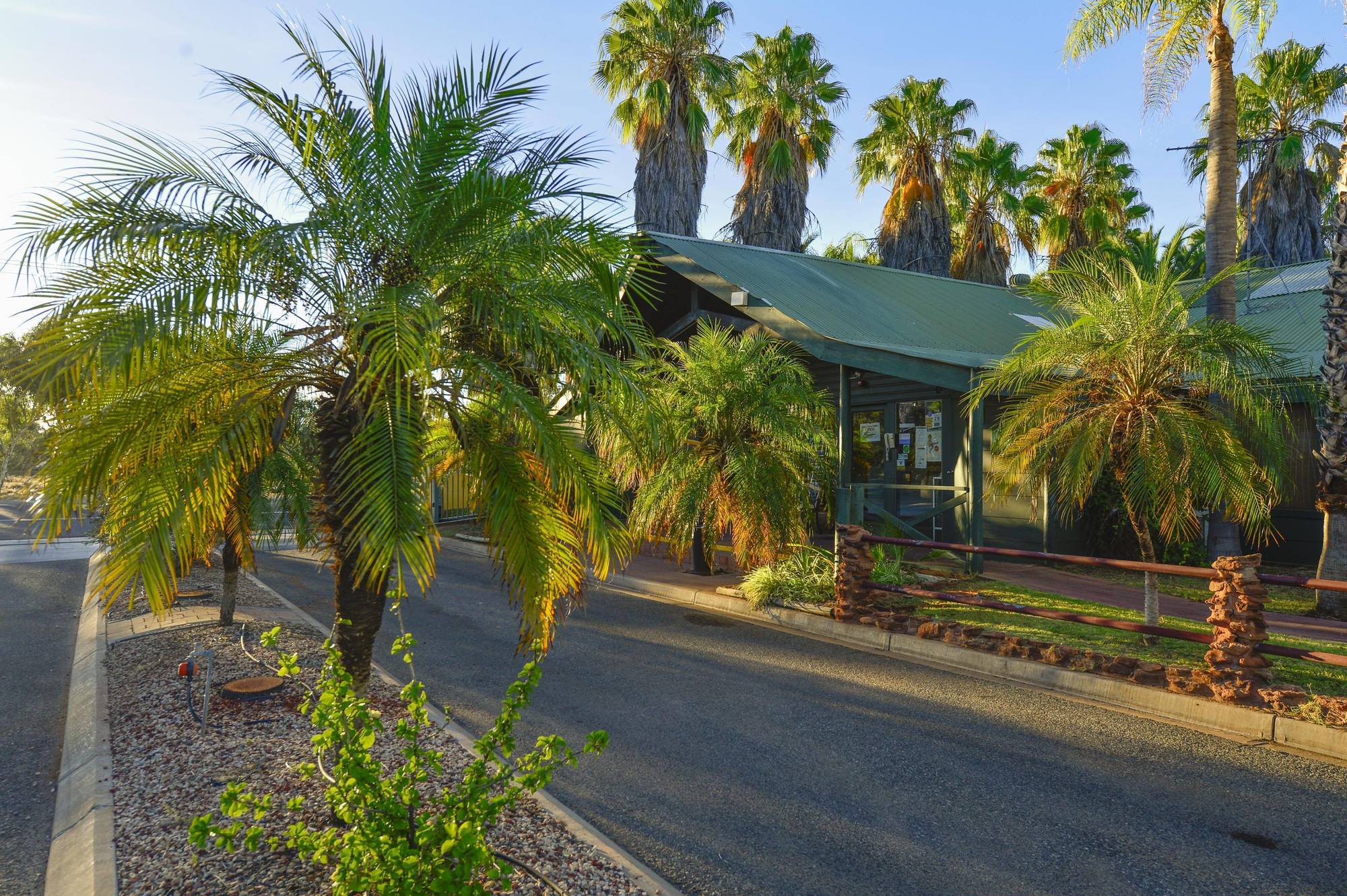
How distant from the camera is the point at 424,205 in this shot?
16.3 ft

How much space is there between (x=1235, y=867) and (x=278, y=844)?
15.0 feet

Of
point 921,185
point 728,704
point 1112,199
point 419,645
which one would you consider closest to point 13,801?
point 419,645

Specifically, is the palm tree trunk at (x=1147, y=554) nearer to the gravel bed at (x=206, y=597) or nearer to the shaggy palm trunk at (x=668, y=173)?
the gravel bed at (x=206, y=597)

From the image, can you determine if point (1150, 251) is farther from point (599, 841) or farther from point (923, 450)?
point (599, 841)

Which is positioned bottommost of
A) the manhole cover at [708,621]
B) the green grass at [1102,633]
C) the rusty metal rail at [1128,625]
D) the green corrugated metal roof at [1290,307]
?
the manhole cover at [708,621]

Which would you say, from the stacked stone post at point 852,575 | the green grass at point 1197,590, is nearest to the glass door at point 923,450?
the green grass at point 1197,590

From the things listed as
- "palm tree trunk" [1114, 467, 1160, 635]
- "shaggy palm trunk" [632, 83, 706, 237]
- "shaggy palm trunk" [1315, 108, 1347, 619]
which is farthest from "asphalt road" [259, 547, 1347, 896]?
"shaggy palm trunk" [632, 83, 706, 237]

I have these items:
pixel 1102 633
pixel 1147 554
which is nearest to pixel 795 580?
pixel 1102 633

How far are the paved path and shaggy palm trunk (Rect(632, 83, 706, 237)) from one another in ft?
60.9

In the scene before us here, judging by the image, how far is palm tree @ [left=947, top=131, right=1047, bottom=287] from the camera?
30.4 metres

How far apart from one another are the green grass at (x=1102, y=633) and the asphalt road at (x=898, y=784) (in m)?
1.43

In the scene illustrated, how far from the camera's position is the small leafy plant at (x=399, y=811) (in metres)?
3.11

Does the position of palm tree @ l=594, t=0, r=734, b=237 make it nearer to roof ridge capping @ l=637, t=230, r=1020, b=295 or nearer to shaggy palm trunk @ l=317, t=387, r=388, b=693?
roof ridge capping @ l=637, t=230, r=1020, b=295

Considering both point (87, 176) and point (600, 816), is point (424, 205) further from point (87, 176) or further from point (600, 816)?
point (600, 816)
